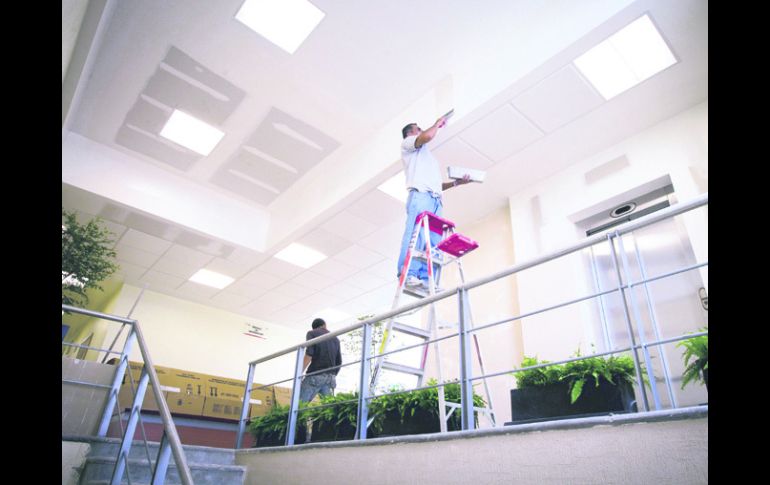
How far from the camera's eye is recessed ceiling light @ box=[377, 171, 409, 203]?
5094mm

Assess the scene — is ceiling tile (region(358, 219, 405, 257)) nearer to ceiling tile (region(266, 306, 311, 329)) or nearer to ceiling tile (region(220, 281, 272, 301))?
ceiling tile (region(220, 281, 272, 301))

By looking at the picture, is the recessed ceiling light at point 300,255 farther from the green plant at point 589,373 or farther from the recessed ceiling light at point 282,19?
the green plant at point 589,373

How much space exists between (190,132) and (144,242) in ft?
7.18

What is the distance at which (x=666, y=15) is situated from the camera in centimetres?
315

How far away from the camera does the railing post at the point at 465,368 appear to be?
2197 mm

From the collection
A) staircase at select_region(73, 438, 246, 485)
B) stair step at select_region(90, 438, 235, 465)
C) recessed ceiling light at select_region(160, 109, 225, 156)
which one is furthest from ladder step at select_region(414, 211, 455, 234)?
recessed ceiling light at select_region(160, 109, 225, 156)

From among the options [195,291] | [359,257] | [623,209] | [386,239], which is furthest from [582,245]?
[195,291]

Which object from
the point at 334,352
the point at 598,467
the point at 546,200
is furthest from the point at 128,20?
the point at 598,467

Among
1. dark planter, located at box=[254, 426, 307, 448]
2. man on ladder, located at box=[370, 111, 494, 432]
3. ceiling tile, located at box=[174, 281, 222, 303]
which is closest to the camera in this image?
man on ladder, located at box=[370, 111, 494, 432]

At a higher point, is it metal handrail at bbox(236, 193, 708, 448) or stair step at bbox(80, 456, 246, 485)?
metal handrail at bbox(236, 193, 708, 448)

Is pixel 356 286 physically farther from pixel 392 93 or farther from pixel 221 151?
pixel 392 93

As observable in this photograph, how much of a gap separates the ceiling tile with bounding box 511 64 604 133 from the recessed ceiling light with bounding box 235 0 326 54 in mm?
1785

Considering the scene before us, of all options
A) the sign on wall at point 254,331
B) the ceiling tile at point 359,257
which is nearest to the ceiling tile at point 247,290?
the sign on wall at point 254,331

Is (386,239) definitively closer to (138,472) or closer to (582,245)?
(138,472)
